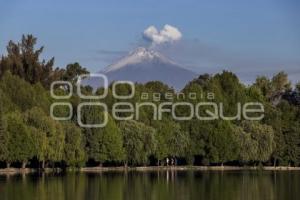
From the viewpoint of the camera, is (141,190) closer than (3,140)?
Yes

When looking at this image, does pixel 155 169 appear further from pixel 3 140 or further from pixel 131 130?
pixel 3 140

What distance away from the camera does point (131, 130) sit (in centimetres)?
6944

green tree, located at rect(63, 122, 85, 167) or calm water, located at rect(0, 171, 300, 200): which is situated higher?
green tree, located at rect(63, 122, 85, 167)

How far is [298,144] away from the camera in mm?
78125

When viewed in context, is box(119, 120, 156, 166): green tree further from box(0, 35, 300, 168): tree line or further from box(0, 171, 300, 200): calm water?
box(0, 171, 300, 200): calm water

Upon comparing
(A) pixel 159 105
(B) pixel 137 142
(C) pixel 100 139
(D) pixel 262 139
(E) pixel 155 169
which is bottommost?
(E) pixel 155 169

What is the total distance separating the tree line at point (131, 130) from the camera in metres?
61.4

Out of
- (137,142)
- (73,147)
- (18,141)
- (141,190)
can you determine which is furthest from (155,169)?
(141,190)

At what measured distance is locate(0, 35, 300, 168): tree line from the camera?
202 ft

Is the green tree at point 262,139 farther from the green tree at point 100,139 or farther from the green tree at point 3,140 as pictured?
the green tree at point 3,140

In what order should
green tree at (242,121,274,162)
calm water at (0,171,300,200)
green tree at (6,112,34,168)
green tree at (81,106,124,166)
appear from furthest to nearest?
green tree at (242,121,274,162) < green tree at (81,106,124,166) < green tree at (6,112,34,168) < calm water at (0,171,300,200)

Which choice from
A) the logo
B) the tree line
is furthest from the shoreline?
the logo

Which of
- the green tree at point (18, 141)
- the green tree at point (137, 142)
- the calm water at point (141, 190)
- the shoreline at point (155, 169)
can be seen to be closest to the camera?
the calm water at point (141, 190)

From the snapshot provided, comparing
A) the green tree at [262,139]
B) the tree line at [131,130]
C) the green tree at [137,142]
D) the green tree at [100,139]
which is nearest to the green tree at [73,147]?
the tree line at [131,130]
